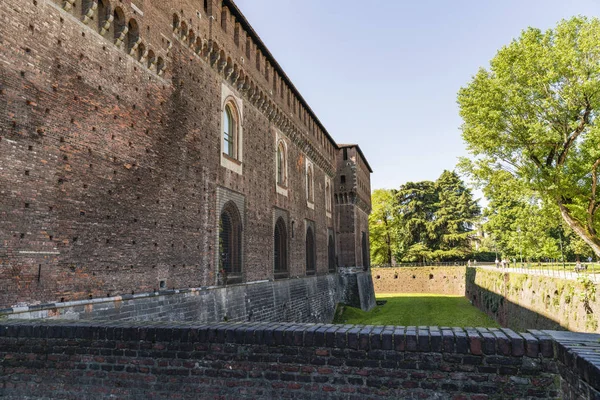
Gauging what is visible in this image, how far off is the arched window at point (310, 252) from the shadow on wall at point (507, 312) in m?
9.51

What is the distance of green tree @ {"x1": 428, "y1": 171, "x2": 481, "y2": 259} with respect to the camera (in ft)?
149

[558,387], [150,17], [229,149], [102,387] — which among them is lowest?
[102,387]

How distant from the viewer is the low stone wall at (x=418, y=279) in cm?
4138

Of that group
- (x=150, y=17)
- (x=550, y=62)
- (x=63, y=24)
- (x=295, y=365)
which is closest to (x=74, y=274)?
(x=63, y=24)

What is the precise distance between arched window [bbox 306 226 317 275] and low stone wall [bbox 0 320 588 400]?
723 inches

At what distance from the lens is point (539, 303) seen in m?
14.4

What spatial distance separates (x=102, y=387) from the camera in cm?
421

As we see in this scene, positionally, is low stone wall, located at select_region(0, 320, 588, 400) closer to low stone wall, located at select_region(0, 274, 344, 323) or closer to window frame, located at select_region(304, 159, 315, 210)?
low stone wall, located at select_region(0, 274, 344, 323)

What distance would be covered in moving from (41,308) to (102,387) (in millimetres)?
3516

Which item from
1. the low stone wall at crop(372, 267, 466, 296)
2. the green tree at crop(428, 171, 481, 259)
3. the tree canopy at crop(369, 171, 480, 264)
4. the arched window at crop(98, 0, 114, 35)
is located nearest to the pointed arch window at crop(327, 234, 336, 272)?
the low stone wall at crop(372, 267, 466, 296)


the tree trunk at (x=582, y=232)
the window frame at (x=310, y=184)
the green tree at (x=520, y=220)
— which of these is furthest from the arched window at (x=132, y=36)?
the tree trunk at (x=582, y=232)

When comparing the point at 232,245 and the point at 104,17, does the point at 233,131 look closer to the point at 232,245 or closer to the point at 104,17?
the point at 232,245

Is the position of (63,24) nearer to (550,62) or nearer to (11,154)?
(11,154)

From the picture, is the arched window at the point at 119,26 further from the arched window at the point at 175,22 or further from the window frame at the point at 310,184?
the window frame at the point at 310,184
